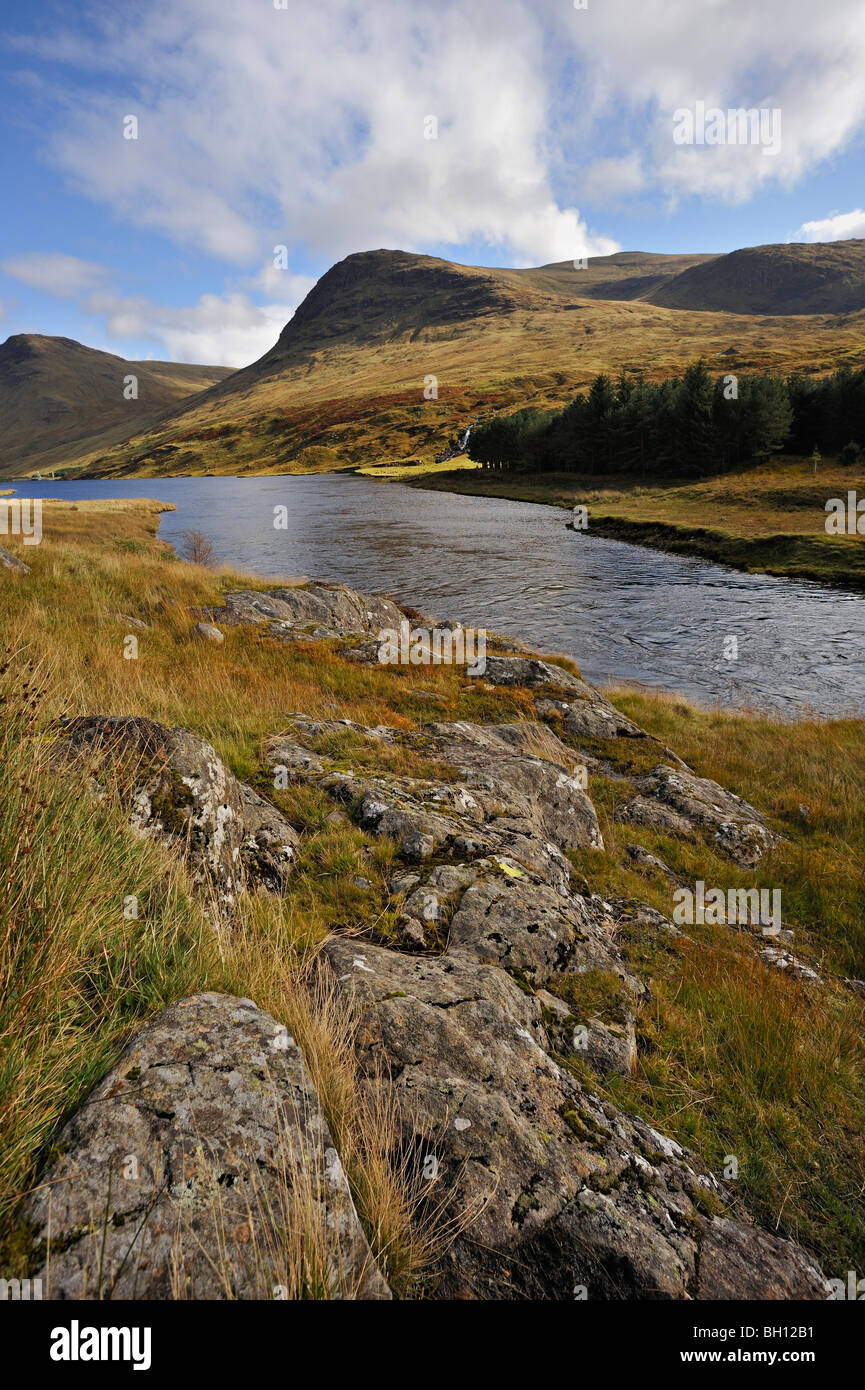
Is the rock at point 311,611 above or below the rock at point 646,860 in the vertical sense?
above

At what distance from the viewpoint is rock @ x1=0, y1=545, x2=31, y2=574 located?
45.8 ft

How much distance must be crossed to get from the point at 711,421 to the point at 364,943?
73.6 m

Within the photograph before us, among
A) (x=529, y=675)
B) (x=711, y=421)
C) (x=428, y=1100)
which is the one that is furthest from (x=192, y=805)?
(x=711, y=421)

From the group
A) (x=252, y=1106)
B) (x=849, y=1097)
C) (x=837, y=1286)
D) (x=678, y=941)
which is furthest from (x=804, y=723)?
(x=252, y=1106)

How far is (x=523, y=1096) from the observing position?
3393mm

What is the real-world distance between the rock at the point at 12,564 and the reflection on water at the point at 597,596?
16.9m

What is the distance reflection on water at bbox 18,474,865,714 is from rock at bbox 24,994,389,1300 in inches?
739

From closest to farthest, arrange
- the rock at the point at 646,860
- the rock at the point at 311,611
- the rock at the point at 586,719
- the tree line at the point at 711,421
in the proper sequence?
1. the rock at the point at 646,860
2. the rock at the point at 586,719
3. the rock at the point at 311,611
4. the tree line at the point at 711,421

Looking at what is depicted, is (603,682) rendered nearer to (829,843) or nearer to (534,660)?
(534,660)

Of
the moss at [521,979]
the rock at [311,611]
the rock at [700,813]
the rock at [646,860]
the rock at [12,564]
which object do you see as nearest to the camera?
the moss at [521,979]

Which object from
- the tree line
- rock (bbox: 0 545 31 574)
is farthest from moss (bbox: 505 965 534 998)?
the tree line

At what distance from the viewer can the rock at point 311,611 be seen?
52.6 ft

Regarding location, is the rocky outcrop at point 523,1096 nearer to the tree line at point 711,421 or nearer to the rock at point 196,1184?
the rock at point 196,1184

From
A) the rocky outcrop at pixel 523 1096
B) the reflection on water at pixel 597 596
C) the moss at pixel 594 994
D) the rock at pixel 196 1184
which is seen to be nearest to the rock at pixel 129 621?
the rocky outcrop at pixel 523 1096
